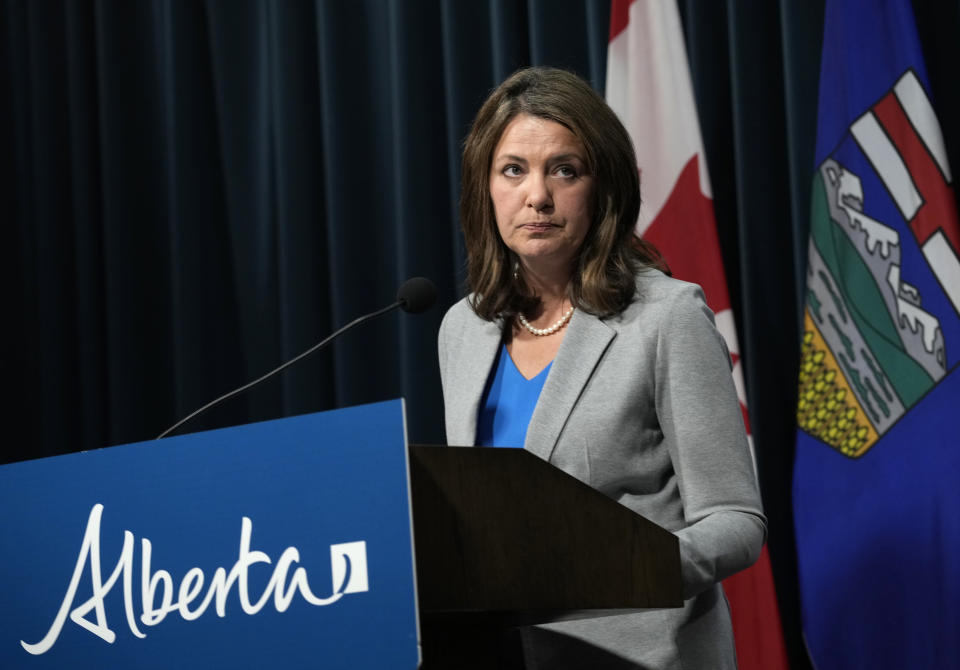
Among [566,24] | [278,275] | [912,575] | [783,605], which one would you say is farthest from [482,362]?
[278,275]

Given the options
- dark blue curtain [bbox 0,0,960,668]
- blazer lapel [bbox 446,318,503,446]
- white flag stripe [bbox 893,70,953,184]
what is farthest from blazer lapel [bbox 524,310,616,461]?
dark blue curtain [bbox 0,0,960,668]

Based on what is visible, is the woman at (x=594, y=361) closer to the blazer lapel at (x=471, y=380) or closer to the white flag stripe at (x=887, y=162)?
the blazer lapel at (x=471, y=380)

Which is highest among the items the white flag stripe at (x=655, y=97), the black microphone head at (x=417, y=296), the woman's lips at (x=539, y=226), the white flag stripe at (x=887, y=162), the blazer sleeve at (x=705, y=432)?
the white flag stripe at (x=655, y=97)

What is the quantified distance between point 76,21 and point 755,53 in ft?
7.04

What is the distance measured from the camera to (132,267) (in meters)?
3.47

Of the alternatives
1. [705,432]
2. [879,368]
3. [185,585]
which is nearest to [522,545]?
[185,585]

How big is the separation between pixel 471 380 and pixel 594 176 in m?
0.33

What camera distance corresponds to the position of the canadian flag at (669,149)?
253 cm

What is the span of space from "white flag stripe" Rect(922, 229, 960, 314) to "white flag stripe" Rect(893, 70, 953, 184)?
0.14 meters

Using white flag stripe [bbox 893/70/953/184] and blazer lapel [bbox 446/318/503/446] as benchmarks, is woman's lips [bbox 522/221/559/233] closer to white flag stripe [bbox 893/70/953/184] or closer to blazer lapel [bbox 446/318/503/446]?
blazer lapel [bbox 446/318/503/446]

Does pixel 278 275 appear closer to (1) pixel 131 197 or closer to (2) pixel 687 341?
(1) pixel 131 197

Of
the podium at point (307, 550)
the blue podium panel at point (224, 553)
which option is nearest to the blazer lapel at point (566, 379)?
the podium at point (307, 550)

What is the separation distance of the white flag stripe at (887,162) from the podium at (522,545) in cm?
151

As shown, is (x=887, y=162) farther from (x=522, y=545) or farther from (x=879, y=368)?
(x=522, y=545)
